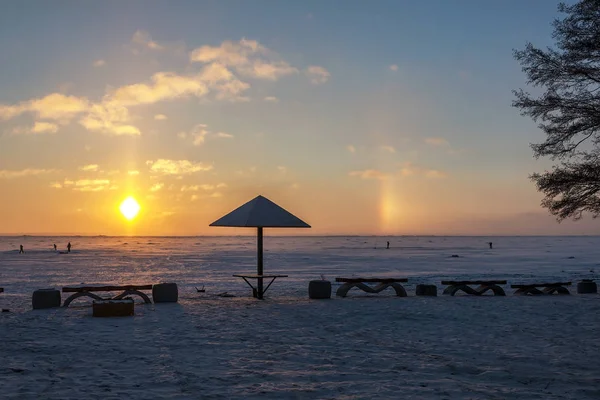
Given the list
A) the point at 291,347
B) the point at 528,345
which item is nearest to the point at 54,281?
the point at 291,347

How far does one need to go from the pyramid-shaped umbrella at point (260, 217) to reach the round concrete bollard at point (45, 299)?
170 inches

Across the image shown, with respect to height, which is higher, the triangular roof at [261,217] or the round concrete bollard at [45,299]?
the triangular roof at [261,217]

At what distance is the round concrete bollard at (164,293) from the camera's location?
1508 centimetres

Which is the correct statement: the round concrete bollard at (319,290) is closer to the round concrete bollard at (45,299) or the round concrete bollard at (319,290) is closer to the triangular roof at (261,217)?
the triangular roof at (261,217)

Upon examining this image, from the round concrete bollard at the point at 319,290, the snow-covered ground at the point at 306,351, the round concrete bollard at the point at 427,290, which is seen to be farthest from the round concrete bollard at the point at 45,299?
the round concrete bollard at the point at 427,290

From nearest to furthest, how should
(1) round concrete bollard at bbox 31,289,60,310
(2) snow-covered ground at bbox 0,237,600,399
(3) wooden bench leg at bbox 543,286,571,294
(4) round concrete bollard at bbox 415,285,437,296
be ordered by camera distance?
(2) snow-covered ground at bbox 0,237,600,399 < (1) round concrete bollard at bbox 31,289,60,310 < (4) round concrete bollard at bbox 415,285,437,296 < (3) wooden bench leg at bbox 543,286,571,294

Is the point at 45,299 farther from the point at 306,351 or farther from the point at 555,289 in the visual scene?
the point at 555,289

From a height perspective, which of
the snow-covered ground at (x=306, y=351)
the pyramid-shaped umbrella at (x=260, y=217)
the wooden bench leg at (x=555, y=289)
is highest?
the pyramid-shaped umbrella at (x=260, y=217)

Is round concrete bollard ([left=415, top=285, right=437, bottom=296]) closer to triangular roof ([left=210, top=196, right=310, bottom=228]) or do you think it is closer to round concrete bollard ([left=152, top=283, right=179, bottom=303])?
triangular roof ([left=210, top=196, right=310, bottom=228])

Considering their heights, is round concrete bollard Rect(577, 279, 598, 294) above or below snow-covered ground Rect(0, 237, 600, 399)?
above

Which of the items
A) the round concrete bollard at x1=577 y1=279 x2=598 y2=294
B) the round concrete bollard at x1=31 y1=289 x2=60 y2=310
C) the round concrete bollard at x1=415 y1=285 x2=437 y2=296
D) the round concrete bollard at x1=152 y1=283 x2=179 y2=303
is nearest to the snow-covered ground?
the round concrete bollard at x1=31 y1=289 x2=60 y2=310

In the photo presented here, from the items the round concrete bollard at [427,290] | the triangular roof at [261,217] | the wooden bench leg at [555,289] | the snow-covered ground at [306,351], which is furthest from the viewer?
the wooden bench leg at [555,289]

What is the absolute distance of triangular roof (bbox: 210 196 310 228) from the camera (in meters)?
15.6

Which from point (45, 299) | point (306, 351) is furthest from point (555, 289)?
point (45, 299)
